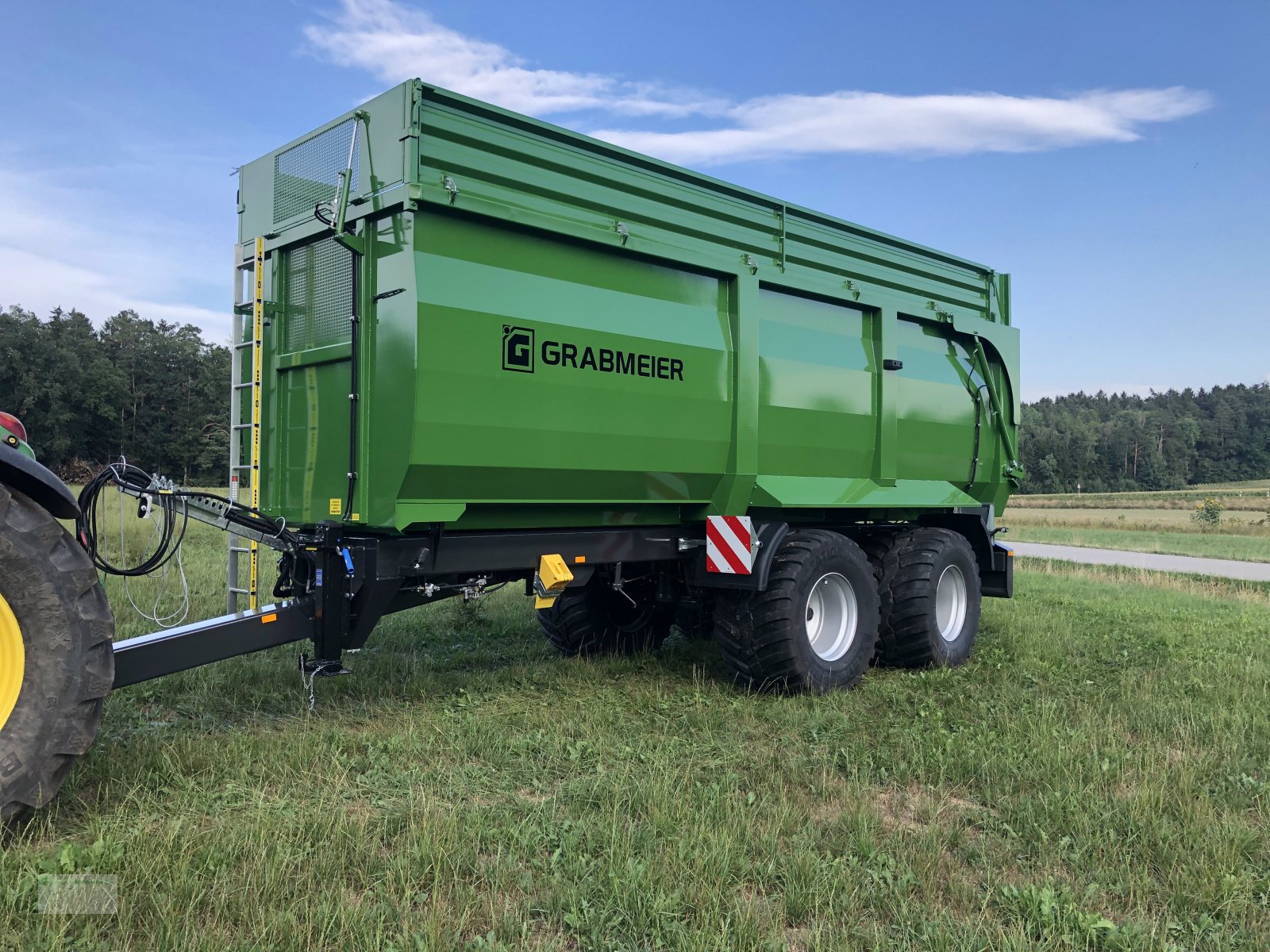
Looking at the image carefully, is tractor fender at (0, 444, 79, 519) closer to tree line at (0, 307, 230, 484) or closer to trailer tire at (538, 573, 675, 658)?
trailer tire at (538, 573, 675, 658)

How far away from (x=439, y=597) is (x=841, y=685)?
2.88m

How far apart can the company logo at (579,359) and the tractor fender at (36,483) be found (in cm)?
207

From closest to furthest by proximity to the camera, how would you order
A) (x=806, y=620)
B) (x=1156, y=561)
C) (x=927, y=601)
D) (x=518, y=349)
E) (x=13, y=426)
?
(x=13, y=426) < (x=518, y=349) < (x=806, y=620) < (x=927, y=601) < (x=1156, y=561)

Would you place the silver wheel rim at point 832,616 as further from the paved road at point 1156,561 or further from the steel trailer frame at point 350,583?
the paved road at point 1156,561

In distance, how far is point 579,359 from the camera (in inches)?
201

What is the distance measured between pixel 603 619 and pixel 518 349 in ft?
9.56

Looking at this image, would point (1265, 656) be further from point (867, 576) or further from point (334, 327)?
point (334, 327)

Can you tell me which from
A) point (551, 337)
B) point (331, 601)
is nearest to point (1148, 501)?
point (551, 337)

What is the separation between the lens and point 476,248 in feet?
15.5

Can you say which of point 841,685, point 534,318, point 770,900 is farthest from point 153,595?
point 770,900

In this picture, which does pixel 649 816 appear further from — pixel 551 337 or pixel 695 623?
pixel 695 623

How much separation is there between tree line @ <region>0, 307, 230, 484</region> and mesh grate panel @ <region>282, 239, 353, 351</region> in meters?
42.1

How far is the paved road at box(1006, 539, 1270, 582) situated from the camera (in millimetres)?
18734

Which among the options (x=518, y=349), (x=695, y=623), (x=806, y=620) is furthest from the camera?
(x=695, y=623)
